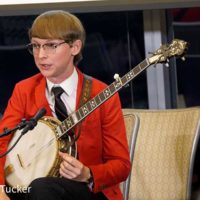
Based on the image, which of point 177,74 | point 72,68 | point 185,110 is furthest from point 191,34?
point 72,68

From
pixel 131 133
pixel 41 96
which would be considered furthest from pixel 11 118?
pixel 131 133

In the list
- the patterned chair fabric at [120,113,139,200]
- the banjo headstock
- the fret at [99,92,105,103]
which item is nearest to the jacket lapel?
the fret at [99,92,105,103]

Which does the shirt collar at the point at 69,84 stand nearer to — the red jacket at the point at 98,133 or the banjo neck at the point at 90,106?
the red jacket at the point at 98,133

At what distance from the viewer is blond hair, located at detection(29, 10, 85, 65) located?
2297 millimetres

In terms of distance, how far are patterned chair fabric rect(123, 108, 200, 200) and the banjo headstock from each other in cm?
72

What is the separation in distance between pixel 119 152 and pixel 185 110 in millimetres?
595

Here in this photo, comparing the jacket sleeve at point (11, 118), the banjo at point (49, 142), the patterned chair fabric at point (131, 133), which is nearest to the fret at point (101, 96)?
the banjo at point (49, 142)

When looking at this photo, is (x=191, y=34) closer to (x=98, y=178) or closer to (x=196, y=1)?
(x=196, y=1)

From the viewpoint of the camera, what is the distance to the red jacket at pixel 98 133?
234 cm

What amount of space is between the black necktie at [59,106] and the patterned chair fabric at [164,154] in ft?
2.10

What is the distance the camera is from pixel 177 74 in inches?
141

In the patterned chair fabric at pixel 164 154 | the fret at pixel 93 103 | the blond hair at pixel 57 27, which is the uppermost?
the blond hair at pixel 57 27

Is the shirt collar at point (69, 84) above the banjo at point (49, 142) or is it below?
above

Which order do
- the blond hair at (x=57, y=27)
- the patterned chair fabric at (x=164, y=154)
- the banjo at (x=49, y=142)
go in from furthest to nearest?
the patterned chair fabric at (x=164, y=154) < the blond hair at (x=57, y=27) < the banjo at (x=49, y=142)
